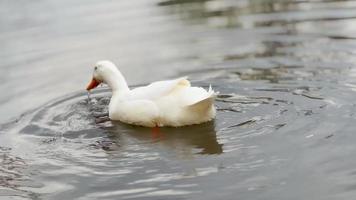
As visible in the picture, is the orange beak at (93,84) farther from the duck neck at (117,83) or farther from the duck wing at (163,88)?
the duck wing at (163,88)

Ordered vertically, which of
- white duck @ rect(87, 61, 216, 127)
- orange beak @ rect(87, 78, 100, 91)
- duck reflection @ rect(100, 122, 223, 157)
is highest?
orange beak @ rect(87, 78, 100, 91)

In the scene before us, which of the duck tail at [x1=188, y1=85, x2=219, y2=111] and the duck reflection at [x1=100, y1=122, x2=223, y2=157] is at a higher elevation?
the duck tail at [x1=188, y1=85, x2=219, y2=111]

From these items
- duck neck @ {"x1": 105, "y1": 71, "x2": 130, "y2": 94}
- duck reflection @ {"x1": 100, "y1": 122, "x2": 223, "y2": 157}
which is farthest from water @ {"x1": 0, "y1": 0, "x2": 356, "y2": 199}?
duck neck @ {"x1": 105, "y1": 71, "x2": 130, "y2": 94}

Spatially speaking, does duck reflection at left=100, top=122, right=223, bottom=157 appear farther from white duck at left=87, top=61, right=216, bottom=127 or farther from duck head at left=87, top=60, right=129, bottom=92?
duck head at left=87, top=60, right=129, bottom=92

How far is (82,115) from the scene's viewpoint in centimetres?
989

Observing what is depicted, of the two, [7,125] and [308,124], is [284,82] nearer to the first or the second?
[308,124]

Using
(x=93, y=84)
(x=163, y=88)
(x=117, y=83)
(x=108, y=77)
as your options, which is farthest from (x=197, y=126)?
(x=93, y=84)

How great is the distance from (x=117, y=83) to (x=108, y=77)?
0.28 meters

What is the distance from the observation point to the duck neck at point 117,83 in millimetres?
9883

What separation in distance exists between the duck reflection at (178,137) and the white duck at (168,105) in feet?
0.35

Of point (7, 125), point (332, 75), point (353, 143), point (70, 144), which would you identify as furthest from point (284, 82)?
point (7, 125)

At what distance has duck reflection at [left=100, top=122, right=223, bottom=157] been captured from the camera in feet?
26.9

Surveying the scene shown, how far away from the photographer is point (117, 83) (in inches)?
392

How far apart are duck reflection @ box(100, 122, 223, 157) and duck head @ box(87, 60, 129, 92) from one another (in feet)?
2.41
